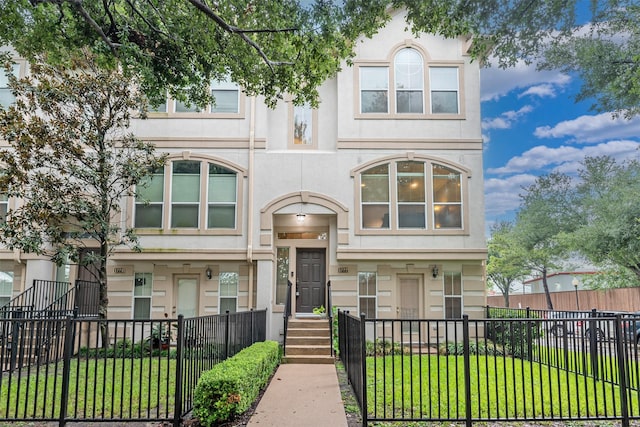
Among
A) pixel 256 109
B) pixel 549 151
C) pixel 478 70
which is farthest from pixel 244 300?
pixel 549 151

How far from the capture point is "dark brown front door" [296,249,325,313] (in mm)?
14164

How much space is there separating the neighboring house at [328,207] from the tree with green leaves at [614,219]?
712cm

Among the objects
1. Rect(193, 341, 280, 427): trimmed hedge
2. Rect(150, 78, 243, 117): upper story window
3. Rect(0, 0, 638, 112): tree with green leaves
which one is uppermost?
Rect(150, 78, 243, 117): upper story window

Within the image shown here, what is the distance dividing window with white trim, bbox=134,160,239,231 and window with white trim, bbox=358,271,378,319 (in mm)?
4192

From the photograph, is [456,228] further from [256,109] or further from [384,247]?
[256,109]

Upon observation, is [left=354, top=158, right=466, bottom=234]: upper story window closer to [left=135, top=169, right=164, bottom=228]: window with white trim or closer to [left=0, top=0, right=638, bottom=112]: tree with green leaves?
[left=0, top=0, right=638, bottom=112]: tree with green leaves

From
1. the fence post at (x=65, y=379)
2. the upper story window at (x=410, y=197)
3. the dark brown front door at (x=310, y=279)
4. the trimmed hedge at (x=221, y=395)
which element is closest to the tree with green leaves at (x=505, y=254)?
the upper story window at (x=410, y=197)

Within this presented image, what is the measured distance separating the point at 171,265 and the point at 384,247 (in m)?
6.40

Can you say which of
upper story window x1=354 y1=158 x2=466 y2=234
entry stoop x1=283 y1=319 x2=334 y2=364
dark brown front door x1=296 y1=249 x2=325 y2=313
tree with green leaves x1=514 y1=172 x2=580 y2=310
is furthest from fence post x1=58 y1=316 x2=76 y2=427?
tree with green leaves x1=514 y1=172 x2=580 y2=310

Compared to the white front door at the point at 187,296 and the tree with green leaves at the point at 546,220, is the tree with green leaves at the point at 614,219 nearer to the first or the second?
the tree with green leaves at the point at 546,220

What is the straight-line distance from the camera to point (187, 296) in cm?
1380

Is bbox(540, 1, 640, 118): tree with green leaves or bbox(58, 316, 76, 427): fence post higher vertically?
bbox(540, 1, 640, 118): tree with green leaves

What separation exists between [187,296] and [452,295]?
804cm

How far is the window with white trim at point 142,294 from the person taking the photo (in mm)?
13508
